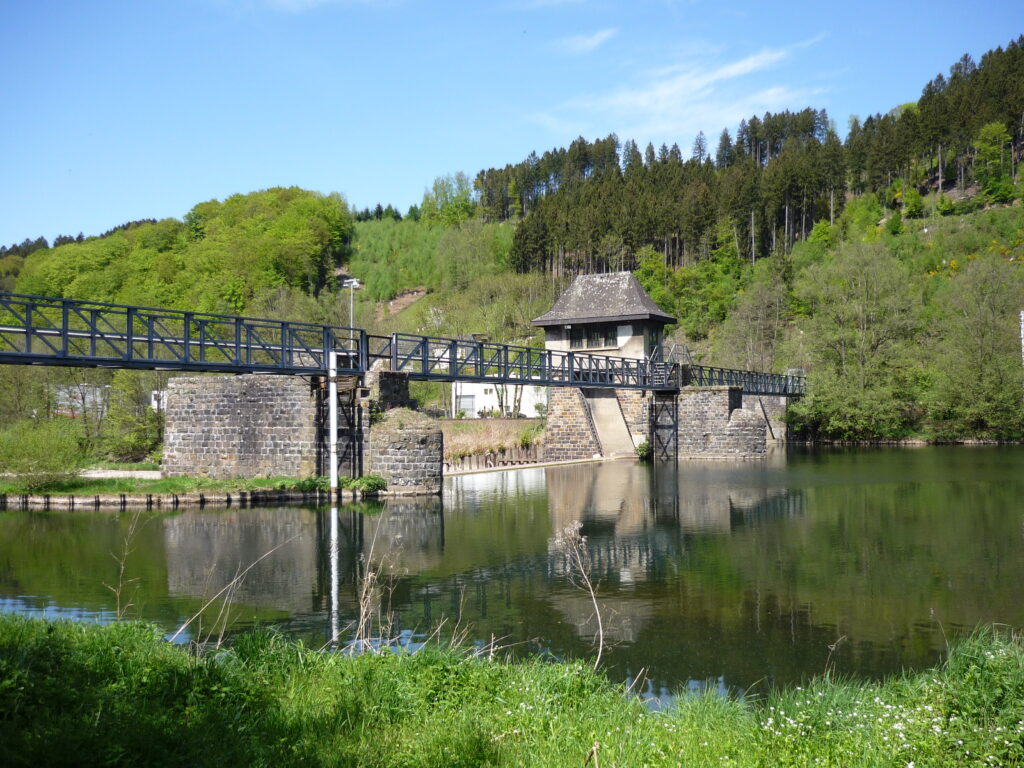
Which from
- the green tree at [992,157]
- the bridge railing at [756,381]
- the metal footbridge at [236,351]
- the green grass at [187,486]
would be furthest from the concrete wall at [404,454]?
the green tree at [992,157]

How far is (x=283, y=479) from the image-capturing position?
19609 mm

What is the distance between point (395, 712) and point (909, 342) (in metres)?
42.1

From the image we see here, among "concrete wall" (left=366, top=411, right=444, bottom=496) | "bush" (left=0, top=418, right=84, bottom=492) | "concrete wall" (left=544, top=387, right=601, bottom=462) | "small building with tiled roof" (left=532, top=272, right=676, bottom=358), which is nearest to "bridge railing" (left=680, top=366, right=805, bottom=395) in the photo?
"small building with tiled roof" (left=532, top=272, right=676, bottom=358)

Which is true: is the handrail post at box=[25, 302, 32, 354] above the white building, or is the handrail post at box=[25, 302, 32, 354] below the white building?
above

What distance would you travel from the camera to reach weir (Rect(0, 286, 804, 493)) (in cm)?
1733

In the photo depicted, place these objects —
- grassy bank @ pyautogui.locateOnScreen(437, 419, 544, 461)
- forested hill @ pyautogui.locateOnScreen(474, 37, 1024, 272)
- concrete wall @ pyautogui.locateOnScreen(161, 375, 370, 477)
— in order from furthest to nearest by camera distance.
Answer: forested hill @ pyautogui.locateOnScreen(474, 37, 1024, 272) → grassy bank @ pyautogui.locateOnScreen(437, 419, 544, 461) → concrete wall @ pyautogui.locateOnScreen(161, 375, 370, 477)

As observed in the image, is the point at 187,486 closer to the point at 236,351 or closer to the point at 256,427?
the point at 256,427

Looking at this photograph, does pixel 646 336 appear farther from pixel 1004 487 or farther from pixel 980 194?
pixel 980 194

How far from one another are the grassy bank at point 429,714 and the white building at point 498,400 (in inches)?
1363

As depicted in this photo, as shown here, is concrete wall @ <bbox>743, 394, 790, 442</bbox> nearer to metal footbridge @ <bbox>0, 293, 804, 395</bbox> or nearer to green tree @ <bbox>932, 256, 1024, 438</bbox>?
metal footbridge @ <bbox>0, 293, 804, 395</bbox>

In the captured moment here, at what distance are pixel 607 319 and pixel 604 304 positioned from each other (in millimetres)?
1183

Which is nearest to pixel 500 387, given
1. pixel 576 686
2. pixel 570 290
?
pixel 570 290

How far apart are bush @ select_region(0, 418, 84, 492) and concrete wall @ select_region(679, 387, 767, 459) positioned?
22.0 meters

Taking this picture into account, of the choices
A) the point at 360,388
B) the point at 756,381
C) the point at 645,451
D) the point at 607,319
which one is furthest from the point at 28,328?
the point at 756,381
